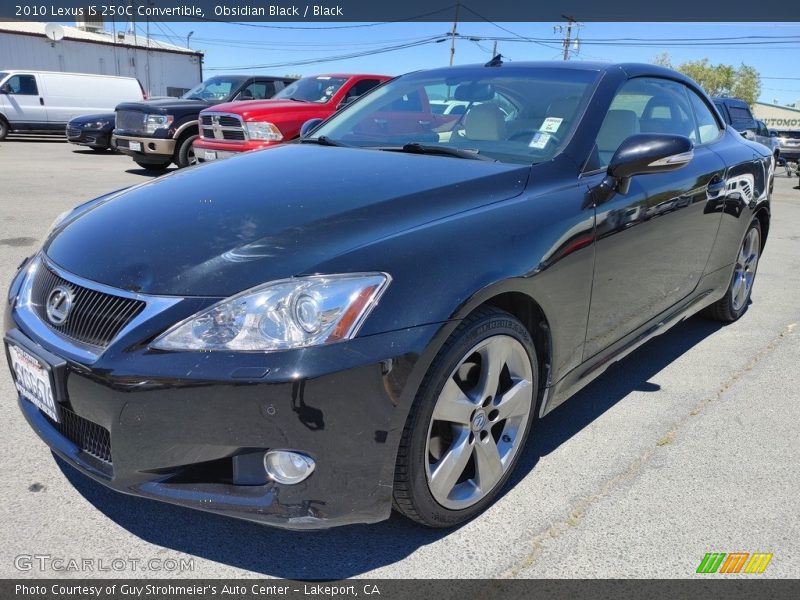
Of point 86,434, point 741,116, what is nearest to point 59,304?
point 86,434

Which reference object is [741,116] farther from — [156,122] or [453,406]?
[453,406]

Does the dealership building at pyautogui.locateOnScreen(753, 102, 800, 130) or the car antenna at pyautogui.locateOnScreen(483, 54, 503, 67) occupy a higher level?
the car antenna at pyautogui.locateOnScreen(483, 54, 503, 67)

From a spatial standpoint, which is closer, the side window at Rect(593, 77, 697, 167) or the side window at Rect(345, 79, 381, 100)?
the side window at Rect(593, 77, 697, 167)

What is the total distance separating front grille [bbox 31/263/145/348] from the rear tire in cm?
399

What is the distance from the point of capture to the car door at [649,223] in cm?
294

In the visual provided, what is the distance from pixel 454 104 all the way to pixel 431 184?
1.16 meters

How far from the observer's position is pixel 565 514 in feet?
8.44

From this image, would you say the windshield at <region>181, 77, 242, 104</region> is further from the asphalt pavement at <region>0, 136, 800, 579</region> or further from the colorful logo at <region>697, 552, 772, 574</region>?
the colorful logo at <region>697, 552, 772, 574</region>

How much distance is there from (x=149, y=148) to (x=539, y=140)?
958 centimetres

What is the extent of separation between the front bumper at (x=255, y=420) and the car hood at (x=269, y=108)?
8058 millimetres

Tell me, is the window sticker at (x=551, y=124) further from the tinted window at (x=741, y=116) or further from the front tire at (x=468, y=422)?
the tinted window at (x=741, y=116)

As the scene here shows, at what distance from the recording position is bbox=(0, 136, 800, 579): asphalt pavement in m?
2.26

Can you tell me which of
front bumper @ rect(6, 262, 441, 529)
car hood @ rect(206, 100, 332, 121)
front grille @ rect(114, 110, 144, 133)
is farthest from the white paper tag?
front grille @ rect(114, 110, 144, 133)

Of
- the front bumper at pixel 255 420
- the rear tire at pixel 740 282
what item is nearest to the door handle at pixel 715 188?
the rear tire at pixel 740 282
